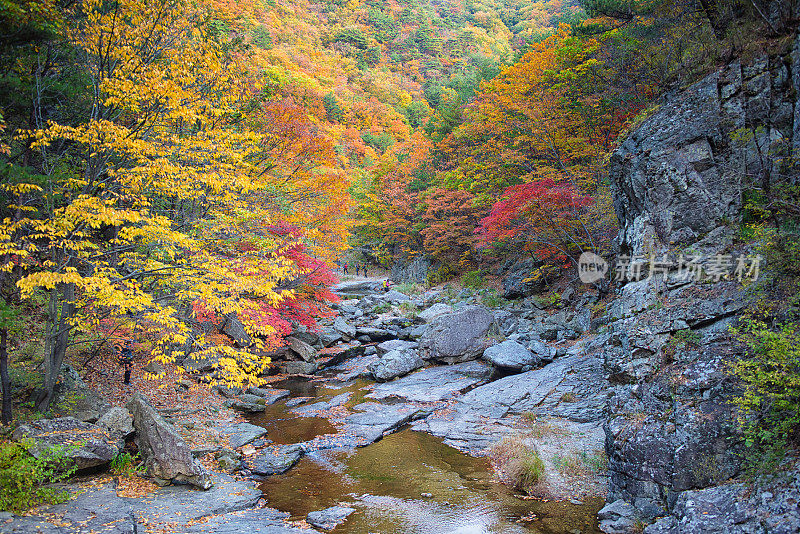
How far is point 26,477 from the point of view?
580 cm

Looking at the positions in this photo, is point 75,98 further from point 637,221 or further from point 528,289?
point 528,289

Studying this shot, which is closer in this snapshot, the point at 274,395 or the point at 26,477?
the point at 26,477

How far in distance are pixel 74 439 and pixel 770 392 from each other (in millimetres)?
10325

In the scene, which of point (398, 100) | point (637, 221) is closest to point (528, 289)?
point (637, 221)

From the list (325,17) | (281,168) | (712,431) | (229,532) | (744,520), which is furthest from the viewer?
(325,17)

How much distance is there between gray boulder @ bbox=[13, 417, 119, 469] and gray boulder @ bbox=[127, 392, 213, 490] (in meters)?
0.49

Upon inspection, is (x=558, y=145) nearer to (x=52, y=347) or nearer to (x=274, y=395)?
(x=274, y=395)

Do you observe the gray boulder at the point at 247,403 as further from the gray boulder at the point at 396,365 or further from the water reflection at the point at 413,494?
the gray boulder at the point at 396,365

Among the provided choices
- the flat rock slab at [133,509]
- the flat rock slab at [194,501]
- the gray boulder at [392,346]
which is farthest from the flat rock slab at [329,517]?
the gray boulder at [392,346]

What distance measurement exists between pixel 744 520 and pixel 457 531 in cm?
358

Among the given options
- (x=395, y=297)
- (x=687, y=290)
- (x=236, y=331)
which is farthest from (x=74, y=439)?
(x=395, y=297)

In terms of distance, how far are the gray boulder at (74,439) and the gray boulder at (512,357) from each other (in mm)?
10375

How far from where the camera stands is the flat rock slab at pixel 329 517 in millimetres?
6511

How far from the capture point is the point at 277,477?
8.40 m
